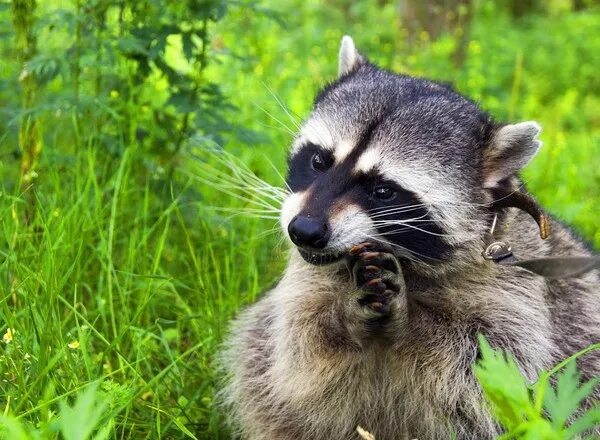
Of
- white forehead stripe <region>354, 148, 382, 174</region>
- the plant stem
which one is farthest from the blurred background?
white forehead stripe <region>354, 148, 382, 174</region>

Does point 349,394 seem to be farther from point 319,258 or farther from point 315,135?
point 315,135

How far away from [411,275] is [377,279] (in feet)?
1.38

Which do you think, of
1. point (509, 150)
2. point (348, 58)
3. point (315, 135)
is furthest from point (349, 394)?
point (348, 58)

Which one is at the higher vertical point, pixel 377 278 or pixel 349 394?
pixel 377 278

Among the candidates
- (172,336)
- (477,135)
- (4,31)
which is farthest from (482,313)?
(4,31)

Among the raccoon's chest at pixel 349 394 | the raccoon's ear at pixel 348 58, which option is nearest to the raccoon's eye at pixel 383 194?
the raccoon's chest at pixel 349 394

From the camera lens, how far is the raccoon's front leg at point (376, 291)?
300 centimetres

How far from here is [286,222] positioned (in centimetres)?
323

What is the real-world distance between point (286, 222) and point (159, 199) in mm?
1734

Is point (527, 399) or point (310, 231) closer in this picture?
point (527, 399)

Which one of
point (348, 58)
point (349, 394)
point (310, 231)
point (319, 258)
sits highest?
point (348, 58)

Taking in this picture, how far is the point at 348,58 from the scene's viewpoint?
4168mm

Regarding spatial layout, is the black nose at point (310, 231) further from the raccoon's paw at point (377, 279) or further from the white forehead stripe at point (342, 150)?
the white forehead stripe at point (342, 150)

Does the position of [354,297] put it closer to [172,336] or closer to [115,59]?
[172,336]
